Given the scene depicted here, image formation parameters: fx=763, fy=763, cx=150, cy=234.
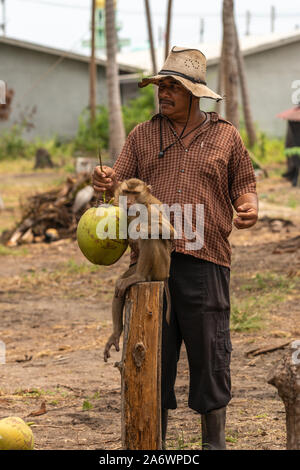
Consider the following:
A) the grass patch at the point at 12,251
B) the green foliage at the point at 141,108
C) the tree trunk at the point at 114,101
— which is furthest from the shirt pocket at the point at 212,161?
the green foliage at the point at 141,108

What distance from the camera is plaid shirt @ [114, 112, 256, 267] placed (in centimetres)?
356

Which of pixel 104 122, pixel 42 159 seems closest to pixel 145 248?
pixel 42 159

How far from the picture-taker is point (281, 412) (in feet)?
15.3

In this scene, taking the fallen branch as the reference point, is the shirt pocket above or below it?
above

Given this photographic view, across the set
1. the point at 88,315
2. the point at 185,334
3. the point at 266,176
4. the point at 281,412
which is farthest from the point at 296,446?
the point at 266,176

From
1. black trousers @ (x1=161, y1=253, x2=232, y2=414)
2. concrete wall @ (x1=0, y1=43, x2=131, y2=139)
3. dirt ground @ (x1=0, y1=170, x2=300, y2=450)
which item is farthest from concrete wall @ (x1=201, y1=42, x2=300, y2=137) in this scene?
black trousers @ (x1=161, y1=253, x2=232, y2=414)

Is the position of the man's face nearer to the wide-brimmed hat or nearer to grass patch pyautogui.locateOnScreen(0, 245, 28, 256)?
the wide-brimmed hat

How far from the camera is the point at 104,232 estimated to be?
3324 mm

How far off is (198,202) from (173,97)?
513 mm

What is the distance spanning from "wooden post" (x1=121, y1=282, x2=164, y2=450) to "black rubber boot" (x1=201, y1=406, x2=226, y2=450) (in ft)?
1.30

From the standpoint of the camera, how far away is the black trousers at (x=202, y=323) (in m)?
3.56

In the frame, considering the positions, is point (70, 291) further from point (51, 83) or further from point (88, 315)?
point (51, 83)

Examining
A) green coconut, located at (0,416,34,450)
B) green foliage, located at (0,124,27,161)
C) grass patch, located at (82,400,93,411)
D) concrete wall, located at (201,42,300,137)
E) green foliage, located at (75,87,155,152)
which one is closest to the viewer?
green coconut, located at (0,416,34,450)
